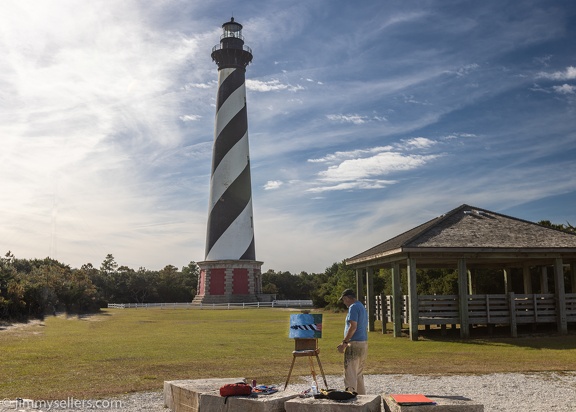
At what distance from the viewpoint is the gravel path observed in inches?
290

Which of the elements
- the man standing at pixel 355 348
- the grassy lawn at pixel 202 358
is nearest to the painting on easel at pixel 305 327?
the man standing at pixel 355 348

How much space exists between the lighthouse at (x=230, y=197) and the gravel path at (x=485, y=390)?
32586 millimetres

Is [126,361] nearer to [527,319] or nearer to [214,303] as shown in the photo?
[527,319]

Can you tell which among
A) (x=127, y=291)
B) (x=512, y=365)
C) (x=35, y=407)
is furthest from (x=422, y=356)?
(x=127, y=291)

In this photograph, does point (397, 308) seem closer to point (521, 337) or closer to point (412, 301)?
point (412, 301)

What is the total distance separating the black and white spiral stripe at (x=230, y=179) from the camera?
41.3 m

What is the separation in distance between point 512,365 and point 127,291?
53.9 meters

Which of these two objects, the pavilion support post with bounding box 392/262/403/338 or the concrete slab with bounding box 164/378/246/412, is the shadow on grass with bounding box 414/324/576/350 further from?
the concrete slab with bounding box 164/378/246/412

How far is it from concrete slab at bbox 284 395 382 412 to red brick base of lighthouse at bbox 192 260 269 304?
36.4 m

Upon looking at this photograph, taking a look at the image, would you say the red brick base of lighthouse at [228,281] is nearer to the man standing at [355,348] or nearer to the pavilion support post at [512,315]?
the pavilion support post at [512,315]

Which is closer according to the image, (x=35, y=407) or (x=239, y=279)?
(x=35, y=407)

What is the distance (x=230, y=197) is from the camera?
1634 inches

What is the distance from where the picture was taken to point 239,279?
140 feet

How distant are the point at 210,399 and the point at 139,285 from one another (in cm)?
5570
